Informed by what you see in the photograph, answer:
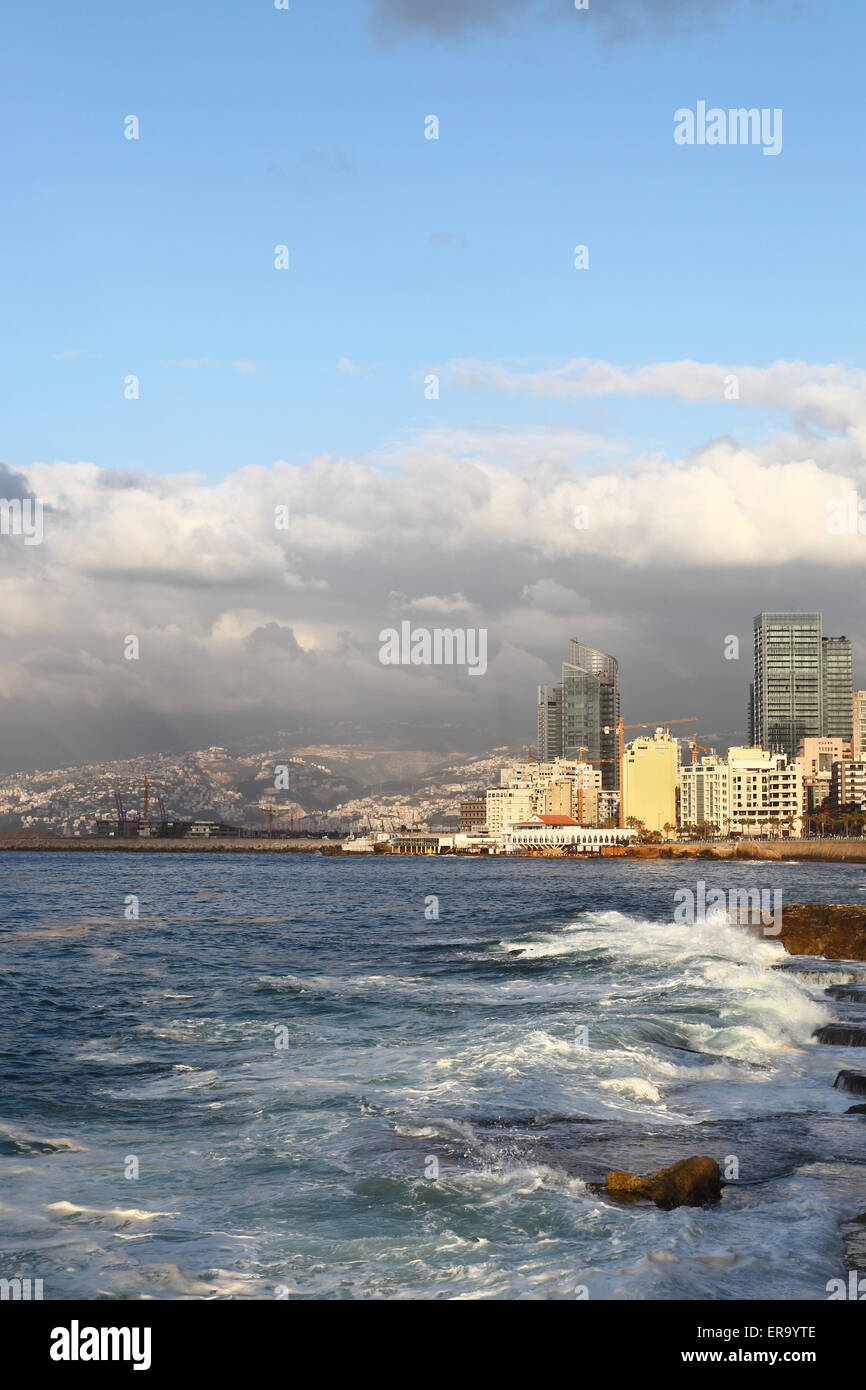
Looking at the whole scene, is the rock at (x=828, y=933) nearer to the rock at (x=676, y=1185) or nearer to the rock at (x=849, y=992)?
the rock at (x=849, y=992)

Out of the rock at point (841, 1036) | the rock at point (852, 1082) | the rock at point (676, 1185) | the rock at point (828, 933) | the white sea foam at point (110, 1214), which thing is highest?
the rock at point (676, 1185)

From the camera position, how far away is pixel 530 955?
136 ft

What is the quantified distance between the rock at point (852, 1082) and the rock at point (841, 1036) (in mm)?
4752

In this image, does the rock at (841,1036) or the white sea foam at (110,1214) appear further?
the rock at (841,1036)

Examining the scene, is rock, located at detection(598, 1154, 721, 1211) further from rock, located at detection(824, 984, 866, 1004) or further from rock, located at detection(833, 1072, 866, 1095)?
rock, located at detection(824, 984, 866, 1004)

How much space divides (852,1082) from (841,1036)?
5593mm

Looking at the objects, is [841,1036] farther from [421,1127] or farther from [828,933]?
[828,933]

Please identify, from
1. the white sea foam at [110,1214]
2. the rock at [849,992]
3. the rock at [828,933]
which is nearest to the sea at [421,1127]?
the white sea foam at [110,1214]

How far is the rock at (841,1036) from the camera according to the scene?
916 inches

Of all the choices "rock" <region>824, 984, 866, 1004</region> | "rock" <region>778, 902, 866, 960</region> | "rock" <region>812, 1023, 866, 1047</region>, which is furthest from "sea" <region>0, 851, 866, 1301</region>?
"rock" <region>778, 902, 866, 960</region>
